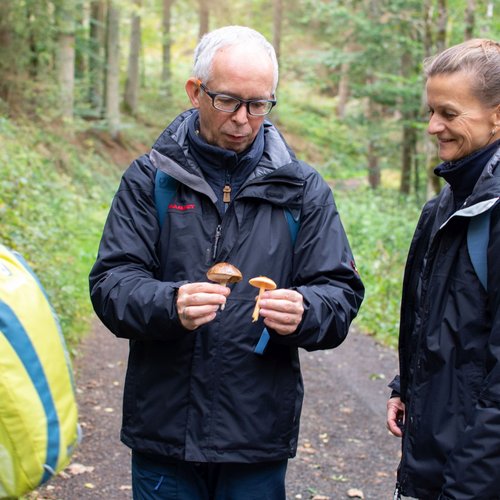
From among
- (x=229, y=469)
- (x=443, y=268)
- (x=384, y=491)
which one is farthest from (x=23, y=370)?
(x=384, y=491)

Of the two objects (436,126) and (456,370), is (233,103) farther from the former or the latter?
(456,370)

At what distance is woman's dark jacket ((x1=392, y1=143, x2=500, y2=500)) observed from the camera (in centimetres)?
212

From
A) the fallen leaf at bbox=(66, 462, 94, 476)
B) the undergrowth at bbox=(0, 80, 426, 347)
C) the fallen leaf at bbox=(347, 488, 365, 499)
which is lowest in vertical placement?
the fallen leaf at bbox=(347, 488, 365, 499)

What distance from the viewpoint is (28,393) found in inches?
82.5

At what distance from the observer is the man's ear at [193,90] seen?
2639 millimetres

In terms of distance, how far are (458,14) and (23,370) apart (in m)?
19.2

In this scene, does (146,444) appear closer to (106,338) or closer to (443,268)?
(443,268)

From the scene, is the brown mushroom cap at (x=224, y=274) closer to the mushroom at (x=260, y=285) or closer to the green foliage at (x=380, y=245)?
the mushroom at (x=260, y=285)

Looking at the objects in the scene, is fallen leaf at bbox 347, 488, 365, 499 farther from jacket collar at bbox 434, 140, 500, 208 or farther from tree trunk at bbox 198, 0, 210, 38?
tree trunk at bbox 198, 0, 210, 38

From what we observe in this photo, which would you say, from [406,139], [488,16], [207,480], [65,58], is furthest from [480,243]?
[406,139]

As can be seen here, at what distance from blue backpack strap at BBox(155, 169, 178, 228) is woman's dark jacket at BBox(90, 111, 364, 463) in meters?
0.02

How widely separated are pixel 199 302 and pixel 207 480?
2.67 feet

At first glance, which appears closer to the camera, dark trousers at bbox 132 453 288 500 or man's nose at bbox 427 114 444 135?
man's nose at bbox 427 114 444 135

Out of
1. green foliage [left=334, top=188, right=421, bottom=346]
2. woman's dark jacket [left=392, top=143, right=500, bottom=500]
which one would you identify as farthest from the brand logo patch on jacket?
green foliage [left=334, top=188, right=421, bottom=346]
